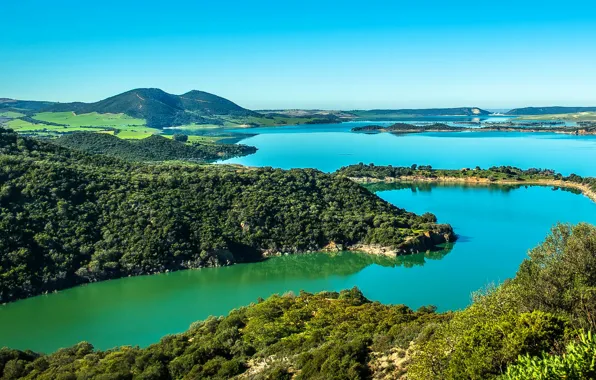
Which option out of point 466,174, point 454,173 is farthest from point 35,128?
point 466,174

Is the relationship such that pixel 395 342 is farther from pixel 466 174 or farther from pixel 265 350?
pixel 466 174

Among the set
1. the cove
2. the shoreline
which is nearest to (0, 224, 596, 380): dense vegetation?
the cove

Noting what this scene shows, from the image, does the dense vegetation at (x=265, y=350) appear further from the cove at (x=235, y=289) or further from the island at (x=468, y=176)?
the island at (x=468, y=176)

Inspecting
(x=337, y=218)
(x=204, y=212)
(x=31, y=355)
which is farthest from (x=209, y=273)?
(x=31, y=355)

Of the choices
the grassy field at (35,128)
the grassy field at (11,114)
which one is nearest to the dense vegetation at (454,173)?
the grassy field at (35,128)

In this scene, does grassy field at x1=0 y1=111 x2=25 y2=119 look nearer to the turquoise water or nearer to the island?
the turquoise water
